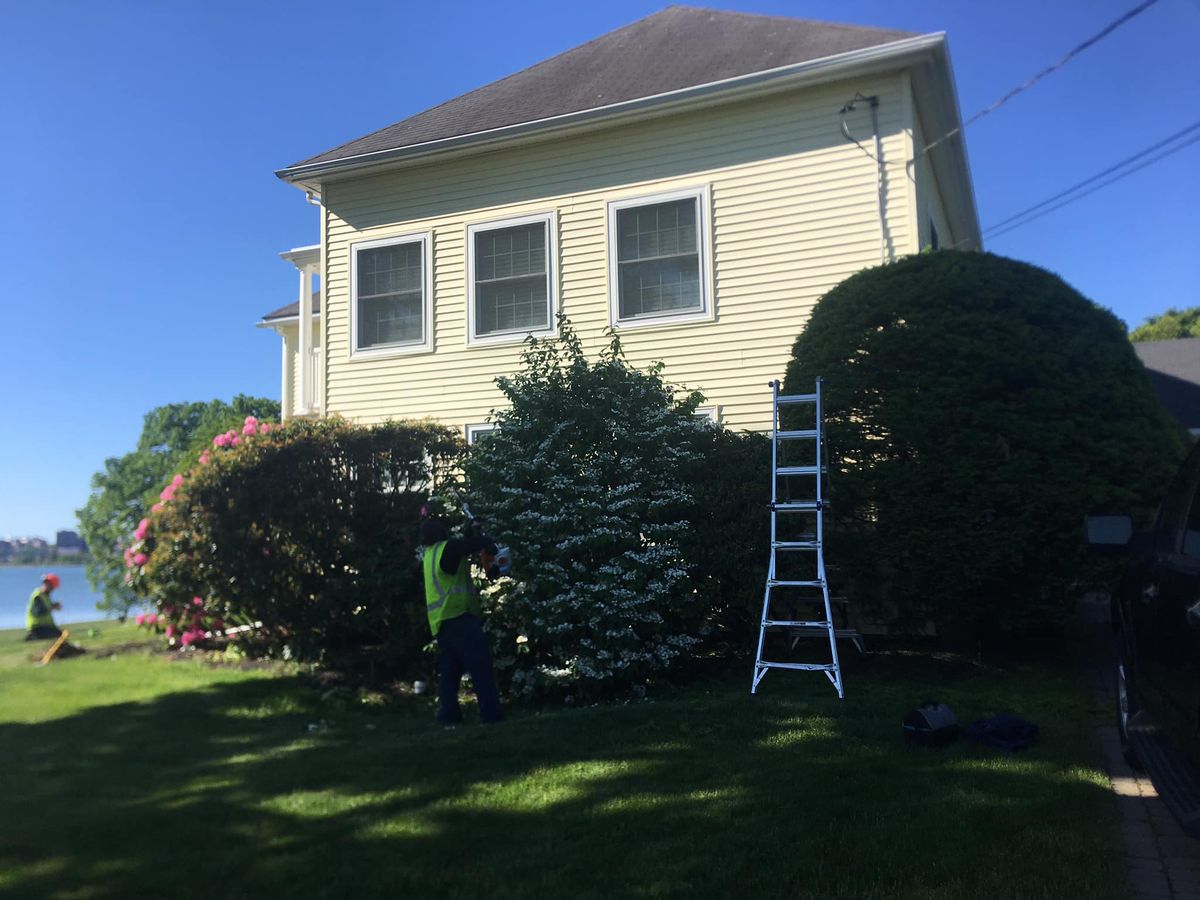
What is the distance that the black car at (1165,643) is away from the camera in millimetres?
3287

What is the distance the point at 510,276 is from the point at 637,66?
3.46 m

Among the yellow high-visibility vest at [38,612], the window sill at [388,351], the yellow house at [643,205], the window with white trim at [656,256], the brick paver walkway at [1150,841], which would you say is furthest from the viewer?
the window sill at [388,351]

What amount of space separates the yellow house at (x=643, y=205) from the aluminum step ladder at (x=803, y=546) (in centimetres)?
312

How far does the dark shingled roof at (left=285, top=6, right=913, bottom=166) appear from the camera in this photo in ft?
36.6

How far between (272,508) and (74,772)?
10.7 feet

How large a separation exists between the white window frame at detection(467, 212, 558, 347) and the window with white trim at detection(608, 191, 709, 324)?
0.81 meters

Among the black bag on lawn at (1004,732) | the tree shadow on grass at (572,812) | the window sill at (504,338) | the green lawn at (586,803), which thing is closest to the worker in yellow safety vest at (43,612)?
the green lawn at (586,803)

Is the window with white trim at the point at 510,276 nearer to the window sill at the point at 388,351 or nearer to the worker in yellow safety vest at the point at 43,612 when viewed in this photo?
the window sill at the point at 388,351

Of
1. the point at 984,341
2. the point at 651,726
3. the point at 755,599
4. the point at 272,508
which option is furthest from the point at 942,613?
the point at 272,508

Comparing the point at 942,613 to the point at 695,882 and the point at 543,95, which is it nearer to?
the point at 695,882

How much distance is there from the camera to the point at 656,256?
11625mm

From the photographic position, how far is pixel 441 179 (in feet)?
41.9

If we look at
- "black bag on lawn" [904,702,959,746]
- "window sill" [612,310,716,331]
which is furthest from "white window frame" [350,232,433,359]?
"black bag on lawn" [904,702,959,746]

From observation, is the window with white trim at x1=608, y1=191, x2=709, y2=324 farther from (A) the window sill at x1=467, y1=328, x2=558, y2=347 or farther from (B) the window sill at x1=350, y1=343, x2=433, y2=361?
(B) the window sill at x1=350, y1=343, x2=433, y2=361
